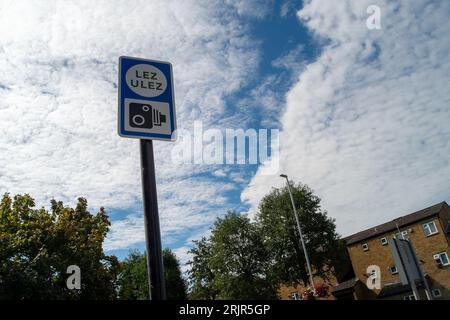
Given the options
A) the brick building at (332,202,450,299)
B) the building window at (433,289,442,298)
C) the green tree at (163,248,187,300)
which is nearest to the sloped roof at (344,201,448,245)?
the brick building at (332,202,450,299)

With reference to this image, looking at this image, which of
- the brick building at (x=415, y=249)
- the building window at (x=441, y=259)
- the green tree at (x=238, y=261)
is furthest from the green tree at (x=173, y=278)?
the building window at (x=441, y=259)

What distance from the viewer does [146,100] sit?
347 cm

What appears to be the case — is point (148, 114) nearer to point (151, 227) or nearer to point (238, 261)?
point (151, 227)

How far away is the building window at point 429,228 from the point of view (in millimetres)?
35500

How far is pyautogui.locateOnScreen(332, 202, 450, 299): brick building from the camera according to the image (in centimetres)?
3441

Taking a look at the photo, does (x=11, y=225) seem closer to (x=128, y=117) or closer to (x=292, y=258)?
(x=128, y=117)

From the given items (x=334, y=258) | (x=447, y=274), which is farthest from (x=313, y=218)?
(x=447, y=274)

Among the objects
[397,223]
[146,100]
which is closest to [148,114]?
[146,100]

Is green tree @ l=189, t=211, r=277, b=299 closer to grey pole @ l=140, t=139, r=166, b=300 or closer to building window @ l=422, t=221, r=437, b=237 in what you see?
building window @ l=422, t=221, r=437, b=237

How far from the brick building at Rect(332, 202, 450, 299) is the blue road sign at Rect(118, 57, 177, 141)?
30.5 meters

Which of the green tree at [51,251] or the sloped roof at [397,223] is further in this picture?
the sloped roof at [397,223]

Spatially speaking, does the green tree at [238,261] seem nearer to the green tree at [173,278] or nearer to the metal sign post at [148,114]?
the green tree at [173,278]

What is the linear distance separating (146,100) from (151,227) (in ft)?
4.56
